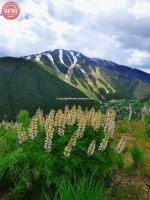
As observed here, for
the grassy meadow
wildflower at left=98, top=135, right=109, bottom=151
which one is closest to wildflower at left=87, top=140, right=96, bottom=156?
the grassy meadow

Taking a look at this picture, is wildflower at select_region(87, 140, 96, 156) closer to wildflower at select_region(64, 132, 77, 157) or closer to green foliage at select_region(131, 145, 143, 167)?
wildflower at select_region(64, 132, 77, 157)

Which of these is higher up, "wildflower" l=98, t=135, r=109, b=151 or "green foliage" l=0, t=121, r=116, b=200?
"wildflower" l=98, t=135, r=109, b=151

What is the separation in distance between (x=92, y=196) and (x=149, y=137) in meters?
11.8

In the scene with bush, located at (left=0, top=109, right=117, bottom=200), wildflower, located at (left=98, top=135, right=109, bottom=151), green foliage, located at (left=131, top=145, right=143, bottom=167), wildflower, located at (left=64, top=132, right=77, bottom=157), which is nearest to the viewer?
wildflower, located at (left=64, top=132, right=77, bottom=157)

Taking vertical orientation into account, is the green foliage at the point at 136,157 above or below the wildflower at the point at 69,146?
below

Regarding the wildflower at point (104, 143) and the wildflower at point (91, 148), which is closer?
the wildflower at point (91, 148)

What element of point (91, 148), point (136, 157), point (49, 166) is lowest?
point (136, 157)

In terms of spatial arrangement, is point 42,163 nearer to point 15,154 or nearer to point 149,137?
point 15,154

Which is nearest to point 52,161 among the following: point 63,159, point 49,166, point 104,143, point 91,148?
point 49,166

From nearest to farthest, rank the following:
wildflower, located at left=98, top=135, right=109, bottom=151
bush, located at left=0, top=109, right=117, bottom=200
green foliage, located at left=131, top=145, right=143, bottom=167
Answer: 1. bush, located at left=0, top=109, right=117, bottom=200
2. wildflower, located at left=98, top=135, right=109, bottom=151
3. green foliage, located at left=131, top=145, right=143, bottom=167

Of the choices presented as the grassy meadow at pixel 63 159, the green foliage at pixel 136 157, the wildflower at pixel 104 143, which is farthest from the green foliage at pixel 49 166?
the green foliage at pixel 136 157

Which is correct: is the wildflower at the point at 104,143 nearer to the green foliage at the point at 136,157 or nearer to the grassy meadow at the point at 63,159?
the grassy meadow at the point at 63,159

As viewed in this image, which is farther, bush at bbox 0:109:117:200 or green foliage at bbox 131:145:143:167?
green foliage at bbox 131:145:143:167

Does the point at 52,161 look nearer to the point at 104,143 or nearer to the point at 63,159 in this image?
the point at 63,159
